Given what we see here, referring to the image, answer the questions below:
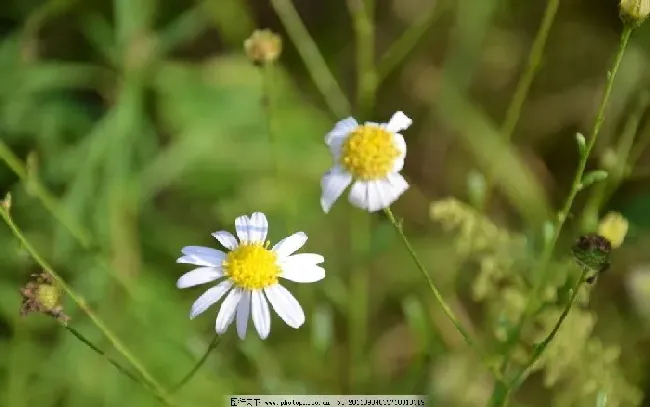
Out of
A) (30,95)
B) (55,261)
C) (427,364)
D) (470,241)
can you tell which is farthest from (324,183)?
(30,95)

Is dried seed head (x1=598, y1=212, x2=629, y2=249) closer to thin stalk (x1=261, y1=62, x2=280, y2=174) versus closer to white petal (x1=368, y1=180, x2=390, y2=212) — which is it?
white petal (x1=368, y1=180, x2=390, y2=212)

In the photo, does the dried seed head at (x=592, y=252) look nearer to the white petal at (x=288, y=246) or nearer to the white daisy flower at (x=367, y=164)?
the white daisy flower at (x=367, y=164)

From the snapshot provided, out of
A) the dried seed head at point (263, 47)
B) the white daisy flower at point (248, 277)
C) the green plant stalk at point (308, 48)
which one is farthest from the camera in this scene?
the green plant stalk at point (308, 48)

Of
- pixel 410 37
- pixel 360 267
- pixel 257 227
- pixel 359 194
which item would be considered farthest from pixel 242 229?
pixel 410 37

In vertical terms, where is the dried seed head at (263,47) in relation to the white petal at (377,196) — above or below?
above

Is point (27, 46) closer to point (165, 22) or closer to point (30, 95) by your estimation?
point (30, 95)

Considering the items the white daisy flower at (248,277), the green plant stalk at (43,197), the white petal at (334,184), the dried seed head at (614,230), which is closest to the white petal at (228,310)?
the white daisy flower at (248,277)

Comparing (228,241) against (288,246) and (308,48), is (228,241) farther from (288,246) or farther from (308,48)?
(308,48)
